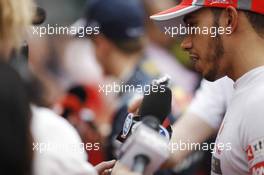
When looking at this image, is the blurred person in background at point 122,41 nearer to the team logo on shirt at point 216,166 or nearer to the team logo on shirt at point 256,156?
the team logo on shirt at point 216,166

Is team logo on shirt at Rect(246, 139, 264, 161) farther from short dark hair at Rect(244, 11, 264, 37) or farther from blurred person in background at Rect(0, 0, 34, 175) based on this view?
blurred person in background at Rect(0, 0, 34, 175)

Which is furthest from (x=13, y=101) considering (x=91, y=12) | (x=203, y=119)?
(x=91, y=12)

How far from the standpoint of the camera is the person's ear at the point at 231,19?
2691 millimetres

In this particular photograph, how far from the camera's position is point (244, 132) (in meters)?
2.57

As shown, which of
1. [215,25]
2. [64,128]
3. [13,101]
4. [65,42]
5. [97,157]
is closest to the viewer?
[13,101]

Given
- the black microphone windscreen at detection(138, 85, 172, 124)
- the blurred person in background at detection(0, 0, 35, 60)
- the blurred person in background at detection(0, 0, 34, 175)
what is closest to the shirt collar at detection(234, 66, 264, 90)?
the black microphone windscreen at detection(138, 85, 172, 124)

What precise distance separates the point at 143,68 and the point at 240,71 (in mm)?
1147

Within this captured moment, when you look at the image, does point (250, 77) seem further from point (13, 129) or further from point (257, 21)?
point (13, 129)

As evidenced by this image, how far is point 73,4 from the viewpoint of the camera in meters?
5.13

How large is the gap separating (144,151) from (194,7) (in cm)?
85

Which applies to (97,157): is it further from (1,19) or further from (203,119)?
(1,19)

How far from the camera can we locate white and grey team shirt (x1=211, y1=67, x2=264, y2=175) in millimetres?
2514

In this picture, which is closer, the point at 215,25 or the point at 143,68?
the point at 215,25

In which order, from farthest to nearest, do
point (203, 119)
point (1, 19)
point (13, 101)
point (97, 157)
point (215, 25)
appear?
point (97, 157) → point (203, 119) → point (215, 25) → point (1, 19) → point (13, 101)
